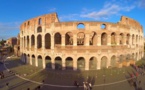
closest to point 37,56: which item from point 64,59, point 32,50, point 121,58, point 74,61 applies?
point 32,50

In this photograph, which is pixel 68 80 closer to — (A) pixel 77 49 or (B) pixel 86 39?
(A) pixel 77 49

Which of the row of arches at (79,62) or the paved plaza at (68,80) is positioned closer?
the paved plaza at (68,80)

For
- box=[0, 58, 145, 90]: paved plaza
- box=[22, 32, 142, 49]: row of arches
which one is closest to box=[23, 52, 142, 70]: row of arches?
box=[0, 58, 145, 90]: paved plaza

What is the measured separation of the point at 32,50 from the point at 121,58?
23.9 m

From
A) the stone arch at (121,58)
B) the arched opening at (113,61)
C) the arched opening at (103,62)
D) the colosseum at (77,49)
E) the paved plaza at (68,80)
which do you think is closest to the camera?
the paved plaza at (68,80)

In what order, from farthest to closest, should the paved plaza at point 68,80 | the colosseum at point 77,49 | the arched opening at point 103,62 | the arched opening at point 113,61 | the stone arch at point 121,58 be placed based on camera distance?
the stone arch at point 121,58, the arched opening at point 113,61, the arched opening at point 103,62, the colosseum at point 77,49, the paved plaza at point 68,80

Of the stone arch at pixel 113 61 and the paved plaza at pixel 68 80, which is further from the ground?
the stone arch at pixel 113 61

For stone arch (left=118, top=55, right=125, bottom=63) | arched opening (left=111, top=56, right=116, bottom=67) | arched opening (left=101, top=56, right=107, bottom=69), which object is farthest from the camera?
stone arch (left=118, top=55, right=125, bottom=63)

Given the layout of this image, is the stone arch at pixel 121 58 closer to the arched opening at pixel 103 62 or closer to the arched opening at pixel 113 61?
the arched opening at pixel 113 61

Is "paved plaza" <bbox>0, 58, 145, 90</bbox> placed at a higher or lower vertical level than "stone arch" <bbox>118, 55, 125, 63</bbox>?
lower

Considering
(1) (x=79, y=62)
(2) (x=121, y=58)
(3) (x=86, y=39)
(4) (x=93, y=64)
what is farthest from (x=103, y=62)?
(3) (x=86, y=39)

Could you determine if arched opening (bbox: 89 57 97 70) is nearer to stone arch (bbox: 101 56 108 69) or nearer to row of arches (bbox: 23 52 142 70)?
row of arches (bbox: 23 52 142 70)

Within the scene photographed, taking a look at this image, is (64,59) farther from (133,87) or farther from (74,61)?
(133,87)

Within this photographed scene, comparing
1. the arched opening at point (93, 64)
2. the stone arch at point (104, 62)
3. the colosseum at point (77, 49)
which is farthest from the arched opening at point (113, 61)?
the arched opening at point (93, 64)
